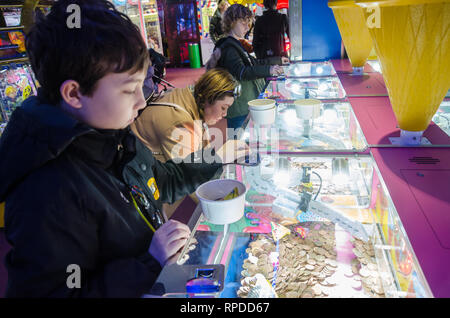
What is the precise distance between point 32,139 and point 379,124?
5.17ft

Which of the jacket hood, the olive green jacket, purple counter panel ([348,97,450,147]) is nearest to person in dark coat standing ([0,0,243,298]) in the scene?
the jacket hood

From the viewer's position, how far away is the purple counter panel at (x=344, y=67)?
10.1 ft

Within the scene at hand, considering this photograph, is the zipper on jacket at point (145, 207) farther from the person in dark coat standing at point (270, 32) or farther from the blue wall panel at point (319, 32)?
the blue wall panel at point (319, 32)

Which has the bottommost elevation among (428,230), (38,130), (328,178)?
(328,178)

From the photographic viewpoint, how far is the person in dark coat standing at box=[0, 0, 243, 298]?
0.71m

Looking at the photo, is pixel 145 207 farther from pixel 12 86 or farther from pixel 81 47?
pixel 12 86

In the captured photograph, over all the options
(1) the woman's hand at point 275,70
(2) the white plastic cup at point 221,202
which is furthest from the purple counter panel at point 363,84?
(2) the white plastic cup at point 221,202

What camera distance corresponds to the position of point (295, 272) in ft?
3.70

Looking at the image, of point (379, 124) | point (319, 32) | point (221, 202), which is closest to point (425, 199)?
point (221, 202)

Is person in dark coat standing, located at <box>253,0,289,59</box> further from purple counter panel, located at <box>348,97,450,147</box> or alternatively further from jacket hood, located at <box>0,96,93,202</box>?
jacket hood, located at <box>0,96,93,202</box>

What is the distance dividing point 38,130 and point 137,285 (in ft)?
1.43

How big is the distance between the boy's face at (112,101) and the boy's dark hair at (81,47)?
0.06ft
